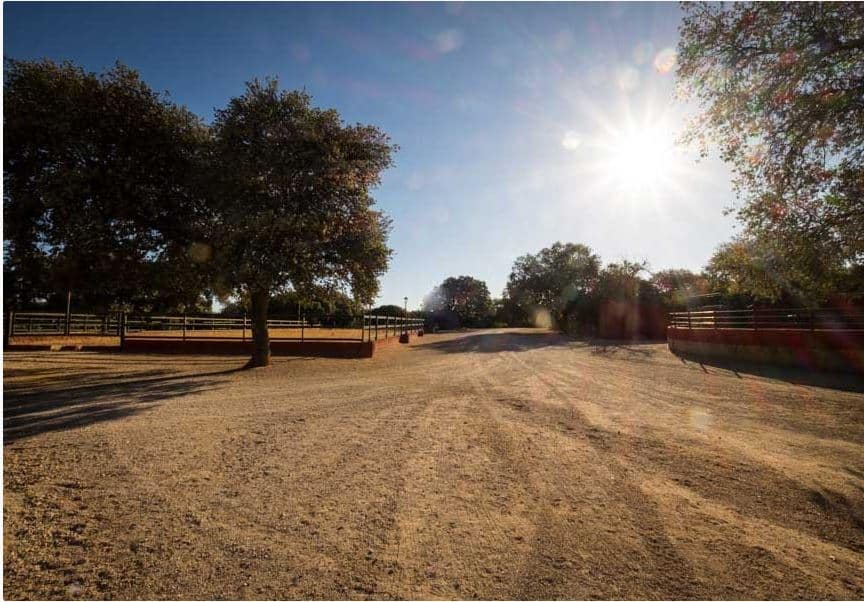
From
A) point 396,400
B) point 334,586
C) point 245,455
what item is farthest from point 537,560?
point 396,400

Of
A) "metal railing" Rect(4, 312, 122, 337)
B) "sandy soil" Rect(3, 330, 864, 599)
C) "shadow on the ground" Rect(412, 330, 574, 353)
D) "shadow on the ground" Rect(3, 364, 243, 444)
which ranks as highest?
"metal railing" Rect(4, 312, 122, 337)

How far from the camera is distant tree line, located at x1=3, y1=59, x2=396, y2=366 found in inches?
446

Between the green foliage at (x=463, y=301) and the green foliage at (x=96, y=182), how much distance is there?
7510 centimetres

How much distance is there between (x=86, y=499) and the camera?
13.1 feet

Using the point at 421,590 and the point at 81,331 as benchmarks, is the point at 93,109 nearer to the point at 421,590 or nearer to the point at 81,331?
the point at 421,590

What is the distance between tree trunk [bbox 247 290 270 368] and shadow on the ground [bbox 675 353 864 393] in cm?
1445

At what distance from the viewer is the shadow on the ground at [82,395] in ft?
22.4

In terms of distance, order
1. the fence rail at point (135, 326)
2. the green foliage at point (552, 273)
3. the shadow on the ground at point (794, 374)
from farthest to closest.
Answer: the green foliage at point (552, 273)
the fence rail at point (135, 326)
the shadow on the ground at point (794, 374)

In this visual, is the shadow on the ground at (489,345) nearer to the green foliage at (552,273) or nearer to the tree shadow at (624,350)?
the tree shadow at (624,350)

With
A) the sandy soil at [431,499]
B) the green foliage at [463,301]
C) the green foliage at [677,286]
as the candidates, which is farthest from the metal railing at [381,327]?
the green foliage at [463,301]

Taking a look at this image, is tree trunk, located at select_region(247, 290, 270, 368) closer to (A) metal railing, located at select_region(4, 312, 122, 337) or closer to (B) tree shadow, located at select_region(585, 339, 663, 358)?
(A) metal railing, located at select_region(4, 312, 122, 337)

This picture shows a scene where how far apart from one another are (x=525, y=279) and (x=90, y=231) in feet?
229

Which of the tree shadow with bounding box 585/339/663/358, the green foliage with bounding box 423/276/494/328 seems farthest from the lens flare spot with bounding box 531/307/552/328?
the tree shadow with bounding box 585/339/663/358

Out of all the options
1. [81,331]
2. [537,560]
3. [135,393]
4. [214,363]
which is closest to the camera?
[537,560]
